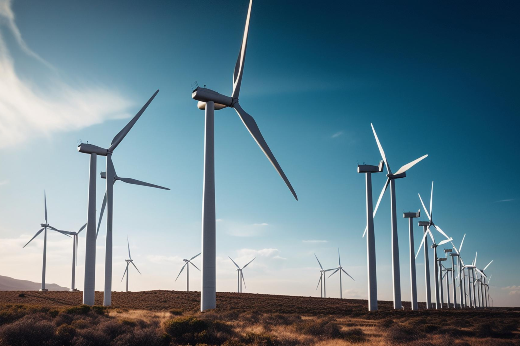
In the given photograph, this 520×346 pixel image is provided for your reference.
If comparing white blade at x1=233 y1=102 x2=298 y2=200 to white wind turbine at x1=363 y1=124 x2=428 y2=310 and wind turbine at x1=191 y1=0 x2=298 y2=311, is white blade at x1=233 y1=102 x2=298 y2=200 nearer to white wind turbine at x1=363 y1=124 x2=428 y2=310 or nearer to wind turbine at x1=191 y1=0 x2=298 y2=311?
wind turbine at x1=191 y1=0 x2=298 y2=311

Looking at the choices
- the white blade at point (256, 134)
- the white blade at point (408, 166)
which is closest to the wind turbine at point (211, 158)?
the white blade at point (256, 134)

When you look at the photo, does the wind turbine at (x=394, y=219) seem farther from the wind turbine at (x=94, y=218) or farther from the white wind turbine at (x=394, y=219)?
the wind turbine at (x=94, y=218)

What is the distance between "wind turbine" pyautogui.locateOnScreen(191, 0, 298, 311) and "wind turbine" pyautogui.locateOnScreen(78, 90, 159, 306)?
73.9ft

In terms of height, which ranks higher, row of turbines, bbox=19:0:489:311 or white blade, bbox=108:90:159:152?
white blade, bbox=108:90:159:152

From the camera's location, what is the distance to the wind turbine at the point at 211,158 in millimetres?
45281

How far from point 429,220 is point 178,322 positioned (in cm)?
8783

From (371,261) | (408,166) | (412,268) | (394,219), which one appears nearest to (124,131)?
(371,261)

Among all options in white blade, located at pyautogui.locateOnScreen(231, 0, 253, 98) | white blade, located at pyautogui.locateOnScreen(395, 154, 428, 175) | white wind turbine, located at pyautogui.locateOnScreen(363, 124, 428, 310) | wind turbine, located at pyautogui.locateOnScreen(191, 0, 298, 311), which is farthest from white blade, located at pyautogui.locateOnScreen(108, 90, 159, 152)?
white blade, located at pyautogui.locateOnScreen(395, 154, 428, 175)

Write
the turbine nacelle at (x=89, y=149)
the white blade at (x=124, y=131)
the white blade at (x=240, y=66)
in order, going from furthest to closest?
1. the white blade at (x=124, y=131)
2. the turbine nacelle at (x=89, y=149)
3. the white blade at (x=240, y=66)

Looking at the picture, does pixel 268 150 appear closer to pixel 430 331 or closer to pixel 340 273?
pixel 430 331

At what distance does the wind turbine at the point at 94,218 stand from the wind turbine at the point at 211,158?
22.5 m


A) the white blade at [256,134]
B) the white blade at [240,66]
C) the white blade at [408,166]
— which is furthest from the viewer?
the white blade at [408,166]

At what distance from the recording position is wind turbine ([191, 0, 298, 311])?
45281mm

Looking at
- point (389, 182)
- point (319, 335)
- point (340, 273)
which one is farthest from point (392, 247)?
point (340, 273)
